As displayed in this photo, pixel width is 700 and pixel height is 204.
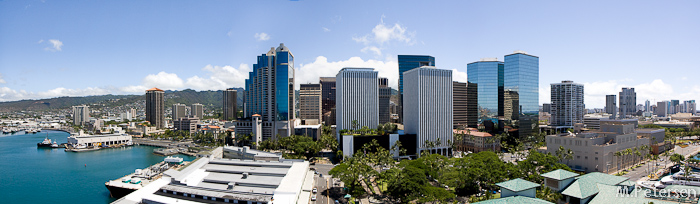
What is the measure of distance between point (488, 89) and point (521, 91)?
8.64 metres

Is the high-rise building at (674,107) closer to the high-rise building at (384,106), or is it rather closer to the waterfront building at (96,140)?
the high-rise building at (384,106)

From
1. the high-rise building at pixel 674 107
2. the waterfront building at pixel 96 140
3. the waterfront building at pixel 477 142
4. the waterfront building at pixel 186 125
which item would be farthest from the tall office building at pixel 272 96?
the high-rise building at pixel 674 107

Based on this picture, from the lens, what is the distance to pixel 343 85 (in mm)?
68812

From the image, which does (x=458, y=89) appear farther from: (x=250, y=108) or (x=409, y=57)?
(x=250, y=108)

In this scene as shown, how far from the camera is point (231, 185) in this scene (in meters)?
32.5

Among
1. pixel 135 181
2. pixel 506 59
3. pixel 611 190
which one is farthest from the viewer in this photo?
pixel 506 59

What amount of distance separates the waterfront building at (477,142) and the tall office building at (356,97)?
63.2 ft

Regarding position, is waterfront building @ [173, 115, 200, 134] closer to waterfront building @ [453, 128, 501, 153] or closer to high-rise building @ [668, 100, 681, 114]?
waterfront building @ [453, 128, 501, 153]

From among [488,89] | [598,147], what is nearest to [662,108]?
[488,89]

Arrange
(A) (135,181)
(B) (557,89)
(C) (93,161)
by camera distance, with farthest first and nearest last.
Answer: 1. (B) (557,89)
2. (C) (93,161)
3. (A) (135,181)

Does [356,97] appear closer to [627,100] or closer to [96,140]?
[96,140]

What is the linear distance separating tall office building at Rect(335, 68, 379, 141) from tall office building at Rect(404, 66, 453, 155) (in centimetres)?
1004

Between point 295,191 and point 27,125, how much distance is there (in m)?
194

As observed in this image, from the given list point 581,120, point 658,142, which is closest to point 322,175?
point 658,142
